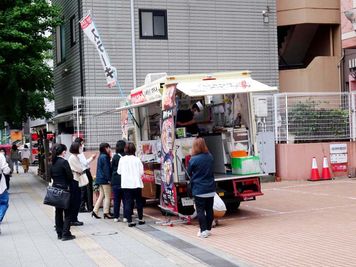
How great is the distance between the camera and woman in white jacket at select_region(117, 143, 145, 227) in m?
11.0

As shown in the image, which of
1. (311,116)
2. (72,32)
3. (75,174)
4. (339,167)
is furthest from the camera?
(72,32)

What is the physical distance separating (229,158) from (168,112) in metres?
1.93

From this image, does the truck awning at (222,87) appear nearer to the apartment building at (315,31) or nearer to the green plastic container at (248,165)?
the green plastic container at (248,165)

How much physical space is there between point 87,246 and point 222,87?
396 centimetres

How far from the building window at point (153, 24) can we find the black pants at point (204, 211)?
1098cm

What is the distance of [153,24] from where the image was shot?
19.7 meters

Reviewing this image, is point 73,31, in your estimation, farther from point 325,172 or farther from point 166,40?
point 325,172

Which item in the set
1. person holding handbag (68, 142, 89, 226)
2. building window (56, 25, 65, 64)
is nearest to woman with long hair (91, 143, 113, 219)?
person holding handbag (68, 142, 89, 226)

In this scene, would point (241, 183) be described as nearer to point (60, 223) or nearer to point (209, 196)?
point (209, 196)

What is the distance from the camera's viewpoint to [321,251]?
793cm

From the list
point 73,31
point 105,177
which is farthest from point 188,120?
point 73,31

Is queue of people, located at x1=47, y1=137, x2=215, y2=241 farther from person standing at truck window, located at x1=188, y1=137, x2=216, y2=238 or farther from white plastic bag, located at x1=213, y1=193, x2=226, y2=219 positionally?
white plastic bag, located at x1=213, y1=193, x2=226, y2=219

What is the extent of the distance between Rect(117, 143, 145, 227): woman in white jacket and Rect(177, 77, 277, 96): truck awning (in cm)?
174

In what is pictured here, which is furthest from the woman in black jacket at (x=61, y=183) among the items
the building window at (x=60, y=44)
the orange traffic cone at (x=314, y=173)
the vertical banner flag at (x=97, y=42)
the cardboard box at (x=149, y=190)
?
the building window at (x=60, y=44)
